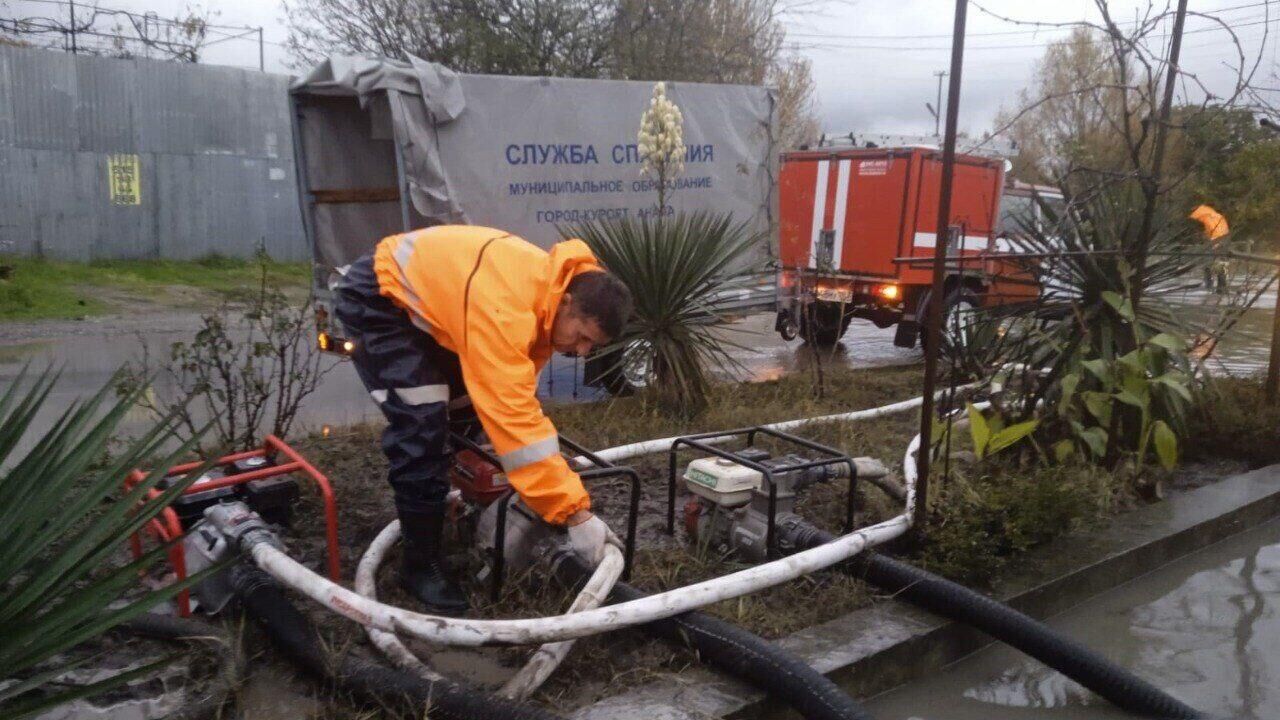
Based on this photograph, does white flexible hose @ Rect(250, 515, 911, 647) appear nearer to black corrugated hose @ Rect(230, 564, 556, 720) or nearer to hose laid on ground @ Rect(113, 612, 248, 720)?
black corrugated hose @ Rect(230, 564, 556, 720)

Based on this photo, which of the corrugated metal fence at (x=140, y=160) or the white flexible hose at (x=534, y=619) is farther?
the corrugated metal fence at (x=140, y=160)

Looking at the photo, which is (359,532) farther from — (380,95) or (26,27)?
(26,27)

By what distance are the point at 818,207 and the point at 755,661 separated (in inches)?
411

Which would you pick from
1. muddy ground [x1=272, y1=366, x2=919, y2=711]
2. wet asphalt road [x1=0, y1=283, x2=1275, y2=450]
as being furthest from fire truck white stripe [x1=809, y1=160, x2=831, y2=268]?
muddy ground [x1=272, y1=366, x2=919, y2=711]

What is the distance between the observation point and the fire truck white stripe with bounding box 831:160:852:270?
12375 mm

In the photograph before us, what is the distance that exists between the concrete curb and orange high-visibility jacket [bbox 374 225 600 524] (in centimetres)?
66

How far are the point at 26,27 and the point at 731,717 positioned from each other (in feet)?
75.8

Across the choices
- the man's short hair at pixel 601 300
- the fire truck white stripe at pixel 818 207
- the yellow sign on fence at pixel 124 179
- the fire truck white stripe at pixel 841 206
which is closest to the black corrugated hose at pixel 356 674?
the man's short hair at pixel 601 300

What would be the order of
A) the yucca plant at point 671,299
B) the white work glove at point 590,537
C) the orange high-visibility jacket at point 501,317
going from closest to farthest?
the orange high-visibility jacket at point 501,317
the white work glove at point 590,537
the yucca plant at point 671,299

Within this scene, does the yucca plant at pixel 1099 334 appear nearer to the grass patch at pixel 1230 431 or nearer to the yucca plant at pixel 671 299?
the grass patch at pixel 1230 431

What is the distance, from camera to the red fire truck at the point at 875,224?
11.7 meters

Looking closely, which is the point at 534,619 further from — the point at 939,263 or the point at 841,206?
the point at 841,206

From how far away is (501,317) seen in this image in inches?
124

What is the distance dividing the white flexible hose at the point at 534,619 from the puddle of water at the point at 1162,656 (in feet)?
1.76
